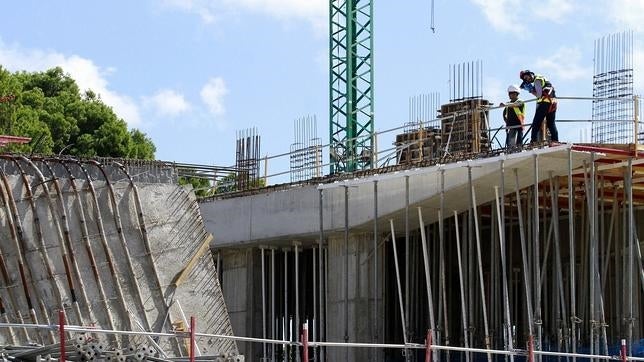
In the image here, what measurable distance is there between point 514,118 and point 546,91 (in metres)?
1.18

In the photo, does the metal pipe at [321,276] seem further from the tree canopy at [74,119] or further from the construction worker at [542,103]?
the tree canopy at [74,119]

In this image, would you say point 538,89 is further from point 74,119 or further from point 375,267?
point 74,119

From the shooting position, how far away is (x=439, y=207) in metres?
29.6

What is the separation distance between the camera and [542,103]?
2688 centimetres

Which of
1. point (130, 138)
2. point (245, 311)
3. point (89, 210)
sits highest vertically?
point (130, 138)

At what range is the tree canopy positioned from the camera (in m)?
54.3

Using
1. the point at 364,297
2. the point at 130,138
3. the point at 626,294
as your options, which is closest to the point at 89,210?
the point at 364,297

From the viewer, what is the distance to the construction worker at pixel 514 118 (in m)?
27.5

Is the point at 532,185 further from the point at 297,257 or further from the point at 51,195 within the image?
the point at 51,195

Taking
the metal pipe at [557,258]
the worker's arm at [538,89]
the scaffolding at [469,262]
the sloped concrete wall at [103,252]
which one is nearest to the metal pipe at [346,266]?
the scaffolding at [469,262]

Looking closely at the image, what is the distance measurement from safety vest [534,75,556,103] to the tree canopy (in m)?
28.0

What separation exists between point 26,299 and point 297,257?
8.84 m

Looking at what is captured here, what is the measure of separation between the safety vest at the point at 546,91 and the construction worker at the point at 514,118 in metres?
0.69

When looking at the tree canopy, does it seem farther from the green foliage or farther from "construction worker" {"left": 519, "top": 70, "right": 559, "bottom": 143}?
"construction worker" {"left": 519, "top": 70, "right": 559, "bottom": 143}
